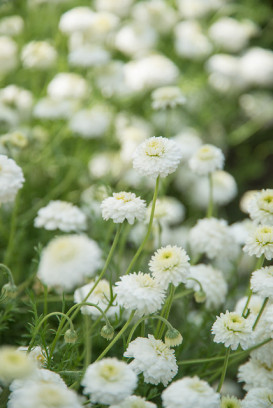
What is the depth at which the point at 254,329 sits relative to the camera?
117cm

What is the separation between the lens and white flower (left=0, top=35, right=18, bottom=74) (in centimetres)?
209

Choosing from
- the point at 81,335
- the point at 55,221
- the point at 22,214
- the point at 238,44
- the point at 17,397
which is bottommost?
the point at 22,214

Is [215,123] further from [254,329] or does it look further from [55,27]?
[254,329]

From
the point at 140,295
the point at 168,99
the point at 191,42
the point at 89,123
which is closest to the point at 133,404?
the point at 140,295

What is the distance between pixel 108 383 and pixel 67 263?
24cm

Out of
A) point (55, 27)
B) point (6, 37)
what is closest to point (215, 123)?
point (55, 27)

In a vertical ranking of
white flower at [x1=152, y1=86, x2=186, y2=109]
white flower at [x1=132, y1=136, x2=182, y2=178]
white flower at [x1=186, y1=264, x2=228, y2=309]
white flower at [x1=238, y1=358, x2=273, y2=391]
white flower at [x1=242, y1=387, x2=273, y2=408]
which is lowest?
white flower at [x1=238, y1=358, x2=273, y2=391]

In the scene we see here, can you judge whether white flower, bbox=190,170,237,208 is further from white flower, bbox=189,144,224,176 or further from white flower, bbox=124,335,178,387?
white flower, bbox=124,335,178,387

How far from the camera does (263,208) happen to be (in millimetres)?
1188

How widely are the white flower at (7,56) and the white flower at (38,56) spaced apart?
0.16ft

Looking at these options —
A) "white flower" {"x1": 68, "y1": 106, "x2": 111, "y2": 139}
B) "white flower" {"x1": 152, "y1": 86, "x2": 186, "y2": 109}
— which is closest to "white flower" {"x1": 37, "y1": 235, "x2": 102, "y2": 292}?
"white flower" {"x1": 152, "y1": 86, "x2": 186, "y2": 109}

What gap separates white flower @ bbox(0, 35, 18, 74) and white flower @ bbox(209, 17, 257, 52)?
1.05 metres

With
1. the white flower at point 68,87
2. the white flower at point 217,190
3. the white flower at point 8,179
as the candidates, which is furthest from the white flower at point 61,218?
the white flower at point 68,87

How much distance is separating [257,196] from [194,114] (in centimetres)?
144
